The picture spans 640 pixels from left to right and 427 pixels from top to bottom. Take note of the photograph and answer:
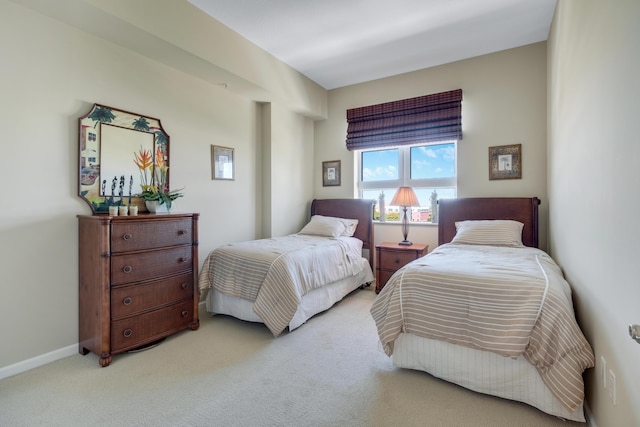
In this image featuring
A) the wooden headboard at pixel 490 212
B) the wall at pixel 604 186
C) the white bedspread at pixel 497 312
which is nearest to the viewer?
the wall at pixel 604 186

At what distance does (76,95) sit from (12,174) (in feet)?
2.45

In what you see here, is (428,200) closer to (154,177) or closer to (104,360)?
(154,177)

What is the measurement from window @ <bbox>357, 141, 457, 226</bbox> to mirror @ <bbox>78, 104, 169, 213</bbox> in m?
2.80

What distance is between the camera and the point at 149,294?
243 centimetres

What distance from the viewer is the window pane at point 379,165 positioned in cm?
430

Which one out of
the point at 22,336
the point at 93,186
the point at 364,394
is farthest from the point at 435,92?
the point at 22,336

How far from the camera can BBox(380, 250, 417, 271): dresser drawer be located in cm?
354

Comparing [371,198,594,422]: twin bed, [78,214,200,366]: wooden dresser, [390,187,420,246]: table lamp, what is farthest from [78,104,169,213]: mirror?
[390,187,420,246]: table lamp

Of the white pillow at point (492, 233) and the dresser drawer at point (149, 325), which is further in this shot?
the white pillow at point (492, 233)

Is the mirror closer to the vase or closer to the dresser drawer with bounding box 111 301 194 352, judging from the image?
the vase

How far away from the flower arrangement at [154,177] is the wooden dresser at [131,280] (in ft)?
0.89

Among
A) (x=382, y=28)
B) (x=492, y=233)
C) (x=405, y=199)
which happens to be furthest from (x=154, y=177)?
(x=492, y=233)

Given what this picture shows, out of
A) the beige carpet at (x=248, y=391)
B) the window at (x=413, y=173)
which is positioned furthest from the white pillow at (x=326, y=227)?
the beige carpet at (x=248, y=391)

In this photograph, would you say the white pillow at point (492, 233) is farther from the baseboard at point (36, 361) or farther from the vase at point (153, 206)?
the baseboard at point (36, 361)
